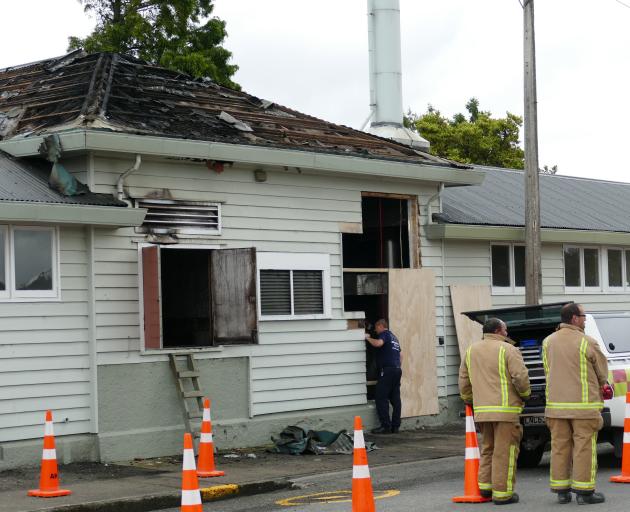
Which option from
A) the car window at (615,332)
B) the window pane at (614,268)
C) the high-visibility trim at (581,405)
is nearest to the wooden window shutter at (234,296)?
the car window at (615,332)

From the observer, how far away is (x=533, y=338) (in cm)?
1335

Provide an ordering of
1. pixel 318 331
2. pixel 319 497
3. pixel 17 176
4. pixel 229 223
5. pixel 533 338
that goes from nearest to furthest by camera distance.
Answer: pixel 319 497
pixel 533 338
pixel 17 176
pixel 229 223
pixel 318 331

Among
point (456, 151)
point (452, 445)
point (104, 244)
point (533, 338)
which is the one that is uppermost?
point (456, 151)

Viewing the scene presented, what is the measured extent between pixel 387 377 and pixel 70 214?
19.4ft

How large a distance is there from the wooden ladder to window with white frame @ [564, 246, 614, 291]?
9.30 meters

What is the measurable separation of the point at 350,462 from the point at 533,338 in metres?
3.05

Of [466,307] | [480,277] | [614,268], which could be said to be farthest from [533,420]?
[614,268]

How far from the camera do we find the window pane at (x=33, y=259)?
14109 mm

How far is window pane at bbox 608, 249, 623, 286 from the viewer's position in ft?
76.2

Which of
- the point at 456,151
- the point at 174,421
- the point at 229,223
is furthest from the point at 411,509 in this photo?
the point at 456,151

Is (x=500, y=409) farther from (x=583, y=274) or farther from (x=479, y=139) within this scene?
(x=479, y=139)

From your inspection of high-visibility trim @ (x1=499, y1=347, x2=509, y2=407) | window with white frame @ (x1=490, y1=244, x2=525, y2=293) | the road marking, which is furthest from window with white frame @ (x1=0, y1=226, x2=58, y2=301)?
window with white frame @ (x1=490, y1=244, x2=525, y2=293)

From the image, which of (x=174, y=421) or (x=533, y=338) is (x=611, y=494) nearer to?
(x=533, y=338)

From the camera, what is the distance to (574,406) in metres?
10.7
